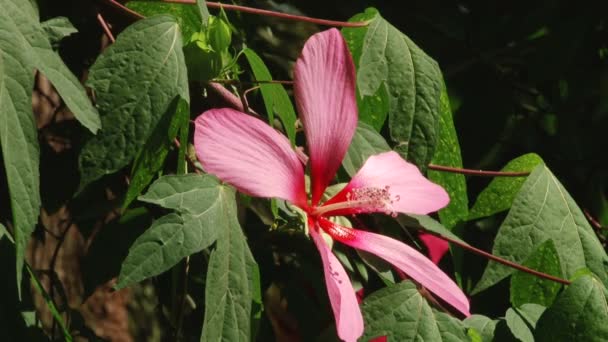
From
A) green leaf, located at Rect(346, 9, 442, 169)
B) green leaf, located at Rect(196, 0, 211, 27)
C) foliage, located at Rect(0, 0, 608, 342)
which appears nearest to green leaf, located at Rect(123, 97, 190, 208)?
foliage, located at Rect(0, 0, 608, 342)

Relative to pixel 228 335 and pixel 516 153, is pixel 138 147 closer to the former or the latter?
pixel 228 335

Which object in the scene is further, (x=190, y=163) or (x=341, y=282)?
(x=190, y=163)

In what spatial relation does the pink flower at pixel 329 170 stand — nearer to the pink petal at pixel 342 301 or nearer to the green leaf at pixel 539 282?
the pink petal at pixel 342 301

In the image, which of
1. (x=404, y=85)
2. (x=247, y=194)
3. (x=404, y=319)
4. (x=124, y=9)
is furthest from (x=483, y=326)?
(x=124, y=9)

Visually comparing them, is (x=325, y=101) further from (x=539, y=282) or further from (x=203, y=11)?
(x=539, y=282)

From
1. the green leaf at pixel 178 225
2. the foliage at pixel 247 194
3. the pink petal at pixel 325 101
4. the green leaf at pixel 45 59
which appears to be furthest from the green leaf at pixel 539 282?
the green leaf at pixel 45 59

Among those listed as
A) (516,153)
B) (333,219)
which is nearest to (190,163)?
(333,219)

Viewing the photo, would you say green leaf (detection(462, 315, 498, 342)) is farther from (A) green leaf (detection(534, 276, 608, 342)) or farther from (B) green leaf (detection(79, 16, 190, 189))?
(B) green leaf (detection(79, 16, 190, 189))
